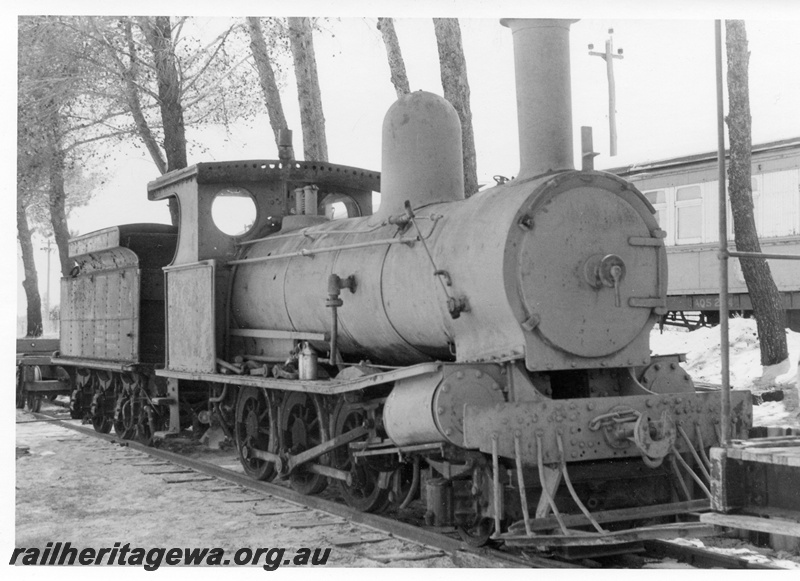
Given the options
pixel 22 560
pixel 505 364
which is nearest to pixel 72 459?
pixel 22 560

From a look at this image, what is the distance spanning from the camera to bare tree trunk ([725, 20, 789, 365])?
10656 millimetres

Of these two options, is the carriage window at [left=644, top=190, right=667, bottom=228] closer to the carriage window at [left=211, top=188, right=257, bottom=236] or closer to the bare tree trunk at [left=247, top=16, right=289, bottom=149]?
the bare tree trunk at [left=247, top=16, right=289, bottom=149]

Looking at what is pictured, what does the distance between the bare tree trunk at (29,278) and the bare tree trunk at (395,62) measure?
5.11m

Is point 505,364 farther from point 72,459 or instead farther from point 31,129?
point 31,129

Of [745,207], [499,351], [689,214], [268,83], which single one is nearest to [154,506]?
[499,351]

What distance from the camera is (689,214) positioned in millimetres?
13992

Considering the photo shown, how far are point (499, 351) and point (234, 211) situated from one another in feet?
15.0

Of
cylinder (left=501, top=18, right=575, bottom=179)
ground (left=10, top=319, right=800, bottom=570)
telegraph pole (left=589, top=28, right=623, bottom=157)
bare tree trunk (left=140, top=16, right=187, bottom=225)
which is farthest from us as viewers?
bare tree trunk (left=140, top=16, right=187, bottom=225)

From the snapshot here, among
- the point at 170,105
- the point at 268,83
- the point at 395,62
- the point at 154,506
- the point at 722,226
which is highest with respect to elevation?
the point at 268,83

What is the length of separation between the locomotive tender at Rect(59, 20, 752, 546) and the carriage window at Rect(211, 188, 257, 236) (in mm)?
1278

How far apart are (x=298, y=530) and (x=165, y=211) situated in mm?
6502

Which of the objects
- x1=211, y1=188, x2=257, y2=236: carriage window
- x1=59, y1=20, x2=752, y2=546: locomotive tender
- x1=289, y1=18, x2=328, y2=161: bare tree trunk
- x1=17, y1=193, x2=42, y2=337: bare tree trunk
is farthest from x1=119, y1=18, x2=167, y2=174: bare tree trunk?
x1=59, y1=20, x2=752, y2=546: locomotive tender

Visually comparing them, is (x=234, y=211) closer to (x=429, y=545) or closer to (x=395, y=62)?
(x=395, y=62)

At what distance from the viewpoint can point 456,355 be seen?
6.32 meters
